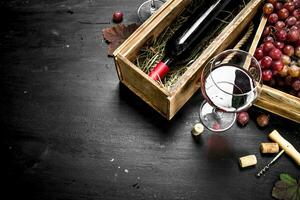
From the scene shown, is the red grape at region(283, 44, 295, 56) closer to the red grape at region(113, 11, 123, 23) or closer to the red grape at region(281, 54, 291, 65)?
the red grape at region(281, 54, 291, 65)

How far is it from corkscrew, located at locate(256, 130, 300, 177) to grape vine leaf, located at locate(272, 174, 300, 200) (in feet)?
0.15

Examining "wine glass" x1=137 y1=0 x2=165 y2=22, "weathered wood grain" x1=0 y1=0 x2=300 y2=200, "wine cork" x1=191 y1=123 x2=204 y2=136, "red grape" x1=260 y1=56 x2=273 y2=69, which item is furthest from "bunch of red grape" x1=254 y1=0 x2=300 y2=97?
"wine glass" x1=137 y1=0 x2=165 y2=22

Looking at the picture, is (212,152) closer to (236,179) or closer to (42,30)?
(236,179)

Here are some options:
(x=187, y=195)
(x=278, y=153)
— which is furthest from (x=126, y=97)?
(x=278, y=153)

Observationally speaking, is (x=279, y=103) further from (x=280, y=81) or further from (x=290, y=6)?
(x=290, y=6)

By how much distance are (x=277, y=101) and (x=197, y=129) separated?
23 cm

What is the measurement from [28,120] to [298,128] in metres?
0.80

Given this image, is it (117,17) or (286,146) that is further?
(117,17)

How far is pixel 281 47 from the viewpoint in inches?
40.0

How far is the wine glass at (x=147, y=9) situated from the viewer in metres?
1.21

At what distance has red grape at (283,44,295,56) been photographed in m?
1.00

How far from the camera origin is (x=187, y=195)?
3.30ft

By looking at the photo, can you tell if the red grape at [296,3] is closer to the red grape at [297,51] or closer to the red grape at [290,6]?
the red grape at [290,6]

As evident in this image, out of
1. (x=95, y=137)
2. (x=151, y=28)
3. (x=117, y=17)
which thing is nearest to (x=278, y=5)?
(x=151, y=28)
